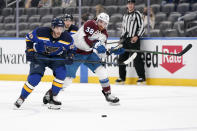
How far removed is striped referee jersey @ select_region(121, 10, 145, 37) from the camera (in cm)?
859

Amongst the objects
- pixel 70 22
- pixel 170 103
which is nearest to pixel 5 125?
pixel 170 103

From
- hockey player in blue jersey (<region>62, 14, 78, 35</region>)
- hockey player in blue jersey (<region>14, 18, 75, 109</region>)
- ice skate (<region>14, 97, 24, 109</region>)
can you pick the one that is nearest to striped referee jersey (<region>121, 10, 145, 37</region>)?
hockey player in blue jersey (<region>62, 14, 78, 35</region>)

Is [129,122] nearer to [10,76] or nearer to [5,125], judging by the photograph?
[5,125]

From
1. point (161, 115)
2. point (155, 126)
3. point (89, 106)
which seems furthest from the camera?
point (89, 106)

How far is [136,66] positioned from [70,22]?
1.99 metres

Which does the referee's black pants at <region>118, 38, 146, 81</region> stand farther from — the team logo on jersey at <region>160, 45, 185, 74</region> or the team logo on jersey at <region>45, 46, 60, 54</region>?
the team logo on jersey at <region>45, 46, 60, 54</region>

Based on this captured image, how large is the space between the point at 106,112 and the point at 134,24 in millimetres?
3518

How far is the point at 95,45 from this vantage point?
585 centimetres

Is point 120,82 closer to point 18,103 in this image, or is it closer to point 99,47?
point 99,47

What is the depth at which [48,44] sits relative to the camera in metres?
5.38

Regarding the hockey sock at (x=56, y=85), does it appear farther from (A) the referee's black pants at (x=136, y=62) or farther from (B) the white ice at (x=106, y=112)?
(A) the referee's black pants at (x=136, y=62)

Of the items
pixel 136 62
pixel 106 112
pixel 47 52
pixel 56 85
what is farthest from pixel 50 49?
pixel 136 62

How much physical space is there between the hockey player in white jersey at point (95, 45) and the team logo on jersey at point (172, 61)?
2574 mm

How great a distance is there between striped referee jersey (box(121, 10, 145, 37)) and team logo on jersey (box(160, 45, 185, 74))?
1.61 feet
